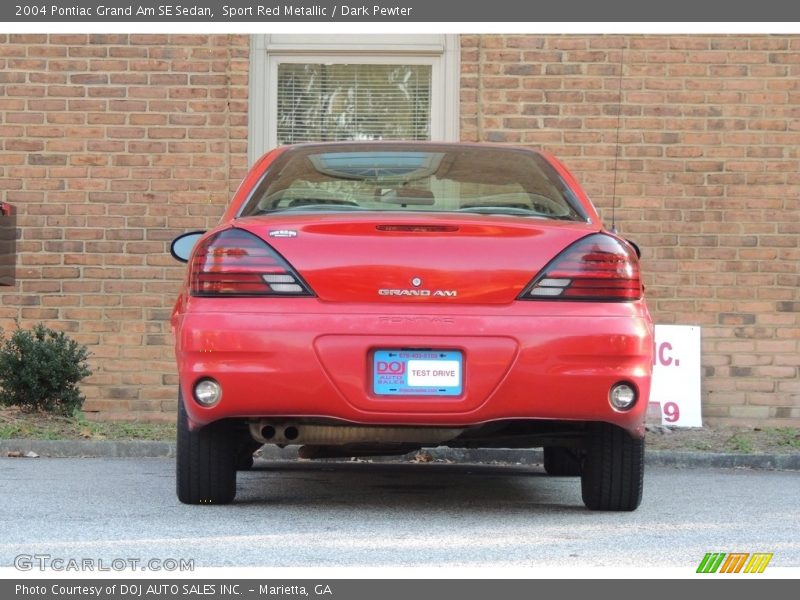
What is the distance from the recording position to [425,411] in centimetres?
548

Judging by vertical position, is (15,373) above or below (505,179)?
below

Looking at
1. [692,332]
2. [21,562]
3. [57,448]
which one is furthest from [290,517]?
[692,332]

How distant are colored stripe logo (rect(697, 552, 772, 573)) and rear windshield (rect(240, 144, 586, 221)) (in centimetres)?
165

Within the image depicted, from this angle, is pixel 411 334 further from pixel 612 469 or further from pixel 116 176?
pixel 116 176

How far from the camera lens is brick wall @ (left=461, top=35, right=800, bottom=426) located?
1129 centimetres

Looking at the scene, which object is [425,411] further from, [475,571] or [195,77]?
[195,77]

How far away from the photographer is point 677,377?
36.4ft

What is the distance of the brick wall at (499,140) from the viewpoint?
37.1 ft

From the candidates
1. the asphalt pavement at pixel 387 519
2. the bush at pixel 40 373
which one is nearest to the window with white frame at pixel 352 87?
the bush at pixel 40 373

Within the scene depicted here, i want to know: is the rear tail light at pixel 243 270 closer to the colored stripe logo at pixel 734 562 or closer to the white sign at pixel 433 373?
the white sign at pixel 433 373

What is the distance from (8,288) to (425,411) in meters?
6.68

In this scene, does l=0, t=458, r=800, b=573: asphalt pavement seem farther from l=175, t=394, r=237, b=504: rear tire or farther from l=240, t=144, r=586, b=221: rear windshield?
l=240, t=144, r=586, b=221: rear windshield

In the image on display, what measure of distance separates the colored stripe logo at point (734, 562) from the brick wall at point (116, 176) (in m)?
6.96

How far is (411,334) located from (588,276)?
2.36 ft
